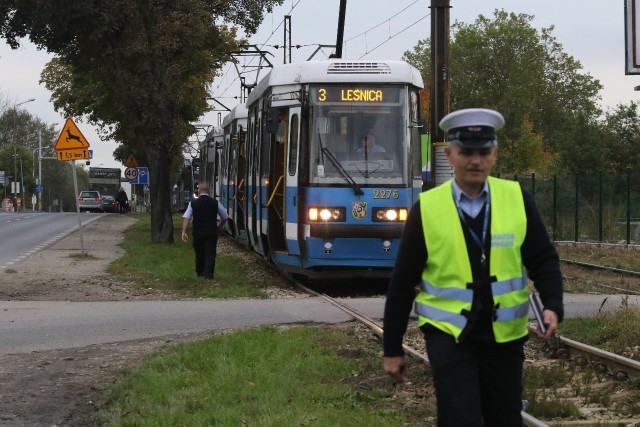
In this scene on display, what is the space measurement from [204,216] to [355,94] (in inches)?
156

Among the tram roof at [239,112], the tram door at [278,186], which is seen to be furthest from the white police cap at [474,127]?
the tram roof at [239,112]

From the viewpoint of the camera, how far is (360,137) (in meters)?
16.7

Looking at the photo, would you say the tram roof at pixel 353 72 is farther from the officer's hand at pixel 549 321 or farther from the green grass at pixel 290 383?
the officer's hand at pixel 549 321

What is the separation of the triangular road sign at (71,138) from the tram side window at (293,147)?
9594 mm

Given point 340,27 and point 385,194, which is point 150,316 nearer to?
point 385,194

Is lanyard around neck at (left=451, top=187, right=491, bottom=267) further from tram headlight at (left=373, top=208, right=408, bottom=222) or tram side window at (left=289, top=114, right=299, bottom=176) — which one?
tram side window at (left=289, top=114, right=299, bottom=176)

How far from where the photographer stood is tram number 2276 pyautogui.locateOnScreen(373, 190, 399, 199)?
16.5m

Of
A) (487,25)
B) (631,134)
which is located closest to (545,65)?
(487,25)

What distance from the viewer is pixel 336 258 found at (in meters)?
16.5

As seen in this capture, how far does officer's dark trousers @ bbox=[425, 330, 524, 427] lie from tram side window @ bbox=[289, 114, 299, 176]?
12427 mm

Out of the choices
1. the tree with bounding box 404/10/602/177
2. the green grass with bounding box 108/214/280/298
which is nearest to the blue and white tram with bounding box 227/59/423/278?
the green grass with bounding box 108/214/280/298

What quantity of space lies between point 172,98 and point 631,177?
42.3ft

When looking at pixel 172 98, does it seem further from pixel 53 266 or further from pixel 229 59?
pixel 229 59

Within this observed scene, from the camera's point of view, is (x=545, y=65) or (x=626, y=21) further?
(x=545, y=65)
